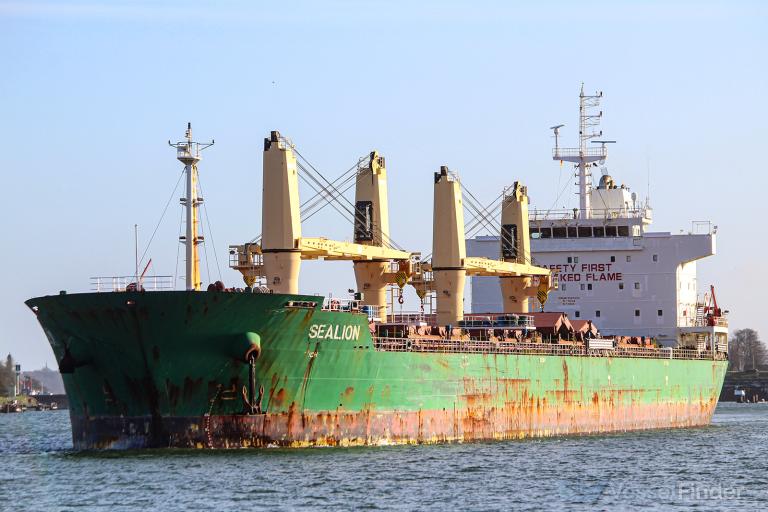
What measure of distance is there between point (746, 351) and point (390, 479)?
133 metres

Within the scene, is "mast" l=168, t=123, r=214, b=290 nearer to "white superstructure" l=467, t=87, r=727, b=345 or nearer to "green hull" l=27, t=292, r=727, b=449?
"green hull" l=27, t=292, r=727, b=449

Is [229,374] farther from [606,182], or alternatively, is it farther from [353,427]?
[606,182]

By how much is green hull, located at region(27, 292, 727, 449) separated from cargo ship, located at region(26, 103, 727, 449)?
3cm

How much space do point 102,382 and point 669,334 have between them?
2997 centimetres

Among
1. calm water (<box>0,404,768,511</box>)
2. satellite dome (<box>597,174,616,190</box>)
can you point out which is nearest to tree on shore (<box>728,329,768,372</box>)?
satellite dome (<box>597,174,616,190</box>)

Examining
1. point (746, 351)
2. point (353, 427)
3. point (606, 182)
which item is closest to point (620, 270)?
point (606, 182)

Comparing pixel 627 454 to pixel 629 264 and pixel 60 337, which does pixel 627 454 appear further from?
pixel 629 264

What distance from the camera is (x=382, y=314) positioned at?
45.8 metres

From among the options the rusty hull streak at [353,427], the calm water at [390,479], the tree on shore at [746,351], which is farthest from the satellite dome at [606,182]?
the tree on shore at [746,351]

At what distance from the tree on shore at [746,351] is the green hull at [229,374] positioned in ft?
394

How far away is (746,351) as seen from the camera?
513 ft

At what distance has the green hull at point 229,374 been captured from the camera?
32750 mm

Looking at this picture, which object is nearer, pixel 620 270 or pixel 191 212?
pixel 191 212

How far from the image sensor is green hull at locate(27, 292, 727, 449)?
3275 centimetres
